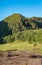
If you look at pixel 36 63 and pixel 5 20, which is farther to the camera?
pixel 5 20

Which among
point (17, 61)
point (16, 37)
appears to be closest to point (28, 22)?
point (16, 37)

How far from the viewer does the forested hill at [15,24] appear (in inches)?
1570

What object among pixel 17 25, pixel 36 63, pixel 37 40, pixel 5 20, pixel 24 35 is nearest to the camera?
pixel 36 63

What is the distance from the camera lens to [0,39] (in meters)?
32.8

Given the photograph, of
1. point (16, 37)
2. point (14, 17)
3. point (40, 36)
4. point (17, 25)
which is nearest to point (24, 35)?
point (16, 37)

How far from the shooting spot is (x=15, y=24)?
4106 centimetres

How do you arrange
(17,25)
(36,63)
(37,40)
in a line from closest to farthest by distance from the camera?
(36,63), (37,40), (17,25)

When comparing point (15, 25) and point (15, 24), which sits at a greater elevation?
point (15, 24)

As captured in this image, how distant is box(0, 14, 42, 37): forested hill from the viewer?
39875 mm

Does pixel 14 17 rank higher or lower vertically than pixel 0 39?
higher

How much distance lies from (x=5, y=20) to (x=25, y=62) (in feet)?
106

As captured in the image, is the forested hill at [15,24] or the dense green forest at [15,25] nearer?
the dense green forest at [15,25]

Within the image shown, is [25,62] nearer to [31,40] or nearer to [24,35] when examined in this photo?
[31,40]

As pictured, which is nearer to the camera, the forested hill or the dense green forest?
the dense green forest
